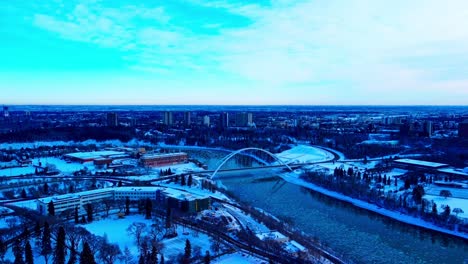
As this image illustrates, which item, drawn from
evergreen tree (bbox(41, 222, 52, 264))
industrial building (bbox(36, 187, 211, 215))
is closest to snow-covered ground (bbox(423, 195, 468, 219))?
industrial building (bbox(36, 187, 211, 215))

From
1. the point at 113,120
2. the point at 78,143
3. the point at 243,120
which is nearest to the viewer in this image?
the point at 78,143

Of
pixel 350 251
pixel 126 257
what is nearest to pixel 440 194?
pixel 350 251

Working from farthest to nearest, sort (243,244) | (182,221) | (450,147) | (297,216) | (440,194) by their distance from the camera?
(450,147), (440,194), (297,216), (182,221), (243,244)

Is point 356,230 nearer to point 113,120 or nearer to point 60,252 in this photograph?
point 60,252

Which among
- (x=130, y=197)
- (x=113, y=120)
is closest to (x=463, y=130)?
(x=130, y=197)

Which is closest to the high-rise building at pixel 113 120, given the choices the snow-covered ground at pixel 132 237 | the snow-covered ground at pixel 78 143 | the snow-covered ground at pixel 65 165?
the snow-covered ground at pixel 78 143

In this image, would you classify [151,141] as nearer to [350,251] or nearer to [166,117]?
[166,117]

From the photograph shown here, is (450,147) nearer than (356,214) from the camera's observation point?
No

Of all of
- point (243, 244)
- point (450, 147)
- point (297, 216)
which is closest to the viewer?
point (243, 244)
